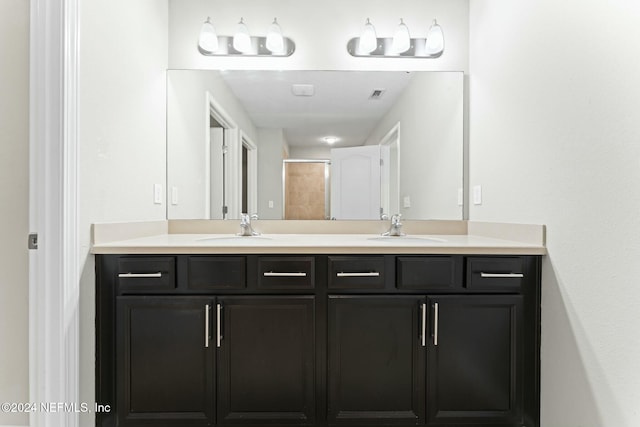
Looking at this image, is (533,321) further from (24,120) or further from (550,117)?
(24,120)

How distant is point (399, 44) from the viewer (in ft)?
7.13

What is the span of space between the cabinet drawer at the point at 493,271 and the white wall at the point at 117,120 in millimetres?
1603

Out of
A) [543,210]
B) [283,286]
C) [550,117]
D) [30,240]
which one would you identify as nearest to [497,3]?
[550,117]

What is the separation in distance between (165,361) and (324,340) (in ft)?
2.23

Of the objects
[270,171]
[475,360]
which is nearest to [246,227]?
[270,171]

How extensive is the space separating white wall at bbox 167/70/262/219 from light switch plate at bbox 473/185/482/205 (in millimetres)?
1391

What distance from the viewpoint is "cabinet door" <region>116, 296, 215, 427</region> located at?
1.51m

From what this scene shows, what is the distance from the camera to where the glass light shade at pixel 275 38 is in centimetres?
215

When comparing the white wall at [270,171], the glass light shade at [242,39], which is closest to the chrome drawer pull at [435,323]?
the white wall at [270,171]

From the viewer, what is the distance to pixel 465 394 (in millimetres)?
1535

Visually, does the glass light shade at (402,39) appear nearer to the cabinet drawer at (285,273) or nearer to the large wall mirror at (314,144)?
the large wall mirror at (314,144)

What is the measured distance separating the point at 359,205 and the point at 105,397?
1574 millimetres

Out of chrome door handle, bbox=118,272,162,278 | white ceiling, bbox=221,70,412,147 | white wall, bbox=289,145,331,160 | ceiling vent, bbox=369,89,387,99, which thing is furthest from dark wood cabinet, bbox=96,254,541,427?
ceiling vent, bbox=369,89,387,99

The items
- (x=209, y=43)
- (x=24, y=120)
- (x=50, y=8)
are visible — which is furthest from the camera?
(x=209, y=43)
